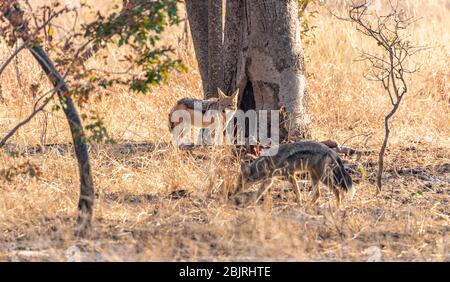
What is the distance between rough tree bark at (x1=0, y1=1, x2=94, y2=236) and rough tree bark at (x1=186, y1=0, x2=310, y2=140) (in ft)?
8.66

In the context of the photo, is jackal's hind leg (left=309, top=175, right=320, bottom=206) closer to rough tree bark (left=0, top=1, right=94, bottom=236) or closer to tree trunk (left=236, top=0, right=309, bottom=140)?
tree trunk (left=236, top=0, right=309, bottom=140)

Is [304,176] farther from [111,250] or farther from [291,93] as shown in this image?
[111,250]

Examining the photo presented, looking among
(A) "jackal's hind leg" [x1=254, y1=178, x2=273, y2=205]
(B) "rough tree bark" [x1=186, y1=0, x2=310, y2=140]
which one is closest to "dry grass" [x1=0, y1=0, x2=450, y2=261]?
(A) "jackal's hind leg" [x1=254, y1=178, x2=273, y2=205]

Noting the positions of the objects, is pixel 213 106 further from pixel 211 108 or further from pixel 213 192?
pixel 213 192

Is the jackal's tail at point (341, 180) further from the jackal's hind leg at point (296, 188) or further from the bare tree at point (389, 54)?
the bare tree at point (389, 54)

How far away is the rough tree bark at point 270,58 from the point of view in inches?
318

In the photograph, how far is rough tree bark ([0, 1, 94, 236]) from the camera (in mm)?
5828

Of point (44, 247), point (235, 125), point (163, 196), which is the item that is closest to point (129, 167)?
point (163, 196)

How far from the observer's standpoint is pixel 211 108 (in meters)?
8.48

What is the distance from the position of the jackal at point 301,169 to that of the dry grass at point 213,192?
14 centimetres

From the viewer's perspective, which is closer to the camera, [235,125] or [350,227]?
[350,227]

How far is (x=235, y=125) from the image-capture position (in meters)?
8.54
